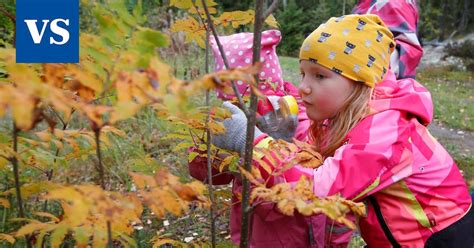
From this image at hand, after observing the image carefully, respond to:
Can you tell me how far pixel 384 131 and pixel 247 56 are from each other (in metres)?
0.54

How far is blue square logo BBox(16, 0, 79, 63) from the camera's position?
3.26 ft

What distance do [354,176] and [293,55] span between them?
20617mm

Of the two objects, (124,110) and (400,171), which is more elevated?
(124,110)

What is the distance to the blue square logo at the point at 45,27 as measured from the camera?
1.00 m

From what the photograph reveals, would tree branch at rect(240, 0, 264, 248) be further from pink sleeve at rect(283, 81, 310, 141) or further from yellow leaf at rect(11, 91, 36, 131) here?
pink sleeve at rect(283, 81, 310, 141)

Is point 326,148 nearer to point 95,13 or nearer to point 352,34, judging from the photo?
point 352,34

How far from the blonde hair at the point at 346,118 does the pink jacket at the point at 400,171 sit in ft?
0.11

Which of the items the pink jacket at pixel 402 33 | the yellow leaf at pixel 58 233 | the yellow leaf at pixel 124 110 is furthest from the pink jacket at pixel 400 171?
the yellow leaf at pixel 124 110

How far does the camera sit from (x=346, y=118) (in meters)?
1.53

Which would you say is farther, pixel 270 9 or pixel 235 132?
pixel 235 132

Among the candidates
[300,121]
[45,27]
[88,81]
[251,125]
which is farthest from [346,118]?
[88,81]

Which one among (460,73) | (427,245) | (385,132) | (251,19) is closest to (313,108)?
(385,132)

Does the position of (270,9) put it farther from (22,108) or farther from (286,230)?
(286,230)

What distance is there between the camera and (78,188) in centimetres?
68
